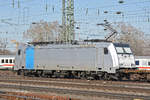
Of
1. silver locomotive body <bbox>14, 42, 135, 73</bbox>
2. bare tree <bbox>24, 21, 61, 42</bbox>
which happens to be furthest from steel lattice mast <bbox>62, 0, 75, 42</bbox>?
bare tree <bbox>24, 21, 61, 42</bbox>

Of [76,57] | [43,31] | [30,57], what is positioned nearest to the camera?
[76,57]

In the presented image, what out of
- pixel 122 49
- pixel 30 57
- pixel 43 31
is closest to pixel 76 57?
pixel 122 49

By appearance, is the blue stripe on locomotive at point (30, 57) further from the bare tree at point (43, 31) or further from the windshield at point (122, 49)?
the bare tree at point (43, 31)

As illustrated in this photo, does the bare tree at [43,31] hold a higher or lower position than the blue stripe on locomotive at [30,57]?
higher

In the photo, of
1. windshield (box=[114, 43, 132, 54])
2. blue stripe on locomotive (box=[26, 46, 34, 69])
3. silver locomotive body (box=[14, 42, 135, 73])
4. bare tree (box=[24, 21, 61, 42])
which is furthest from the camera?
bare tree (box=[24, 21, 61, 42])

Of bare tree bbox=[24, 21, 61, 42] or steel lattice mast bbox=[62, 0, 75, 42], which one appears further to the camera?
bare tree bbox=[24, 21, 61, 42]

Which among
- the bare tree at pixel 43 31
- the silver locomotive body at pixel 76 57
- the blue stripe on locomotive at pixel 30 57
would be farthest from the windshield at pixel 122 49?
the bare tree at pixel 43 31

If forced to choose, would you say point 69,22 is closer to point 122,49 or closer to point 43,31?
point 122,49

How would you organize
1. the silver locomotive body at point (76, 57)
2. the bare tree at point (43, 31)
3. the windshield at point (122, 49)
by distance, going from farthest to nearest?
the bare tree at point (43, 31)
the windshield at point (122, 49)
the silver locomotive body at point (76, 57)

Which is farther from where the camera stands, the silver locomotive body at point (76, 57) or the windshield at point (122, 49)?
the windshield at point (122, 49)

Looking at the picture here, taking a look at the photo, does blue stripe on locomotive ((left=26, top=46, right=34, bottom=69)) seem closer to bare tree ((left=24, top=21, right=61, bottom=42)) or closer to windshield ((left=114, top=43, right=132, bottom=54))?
windshield ((left=114, top=43, right=132, bottom=54))

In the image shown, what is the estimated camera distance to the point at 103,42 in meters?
28.4

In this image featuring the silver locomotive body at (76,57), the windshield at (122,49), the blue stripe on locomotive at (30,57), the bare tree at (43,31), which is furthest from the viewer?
the bare tree at (43,31)

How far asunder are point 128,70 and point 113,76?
5.05ft
